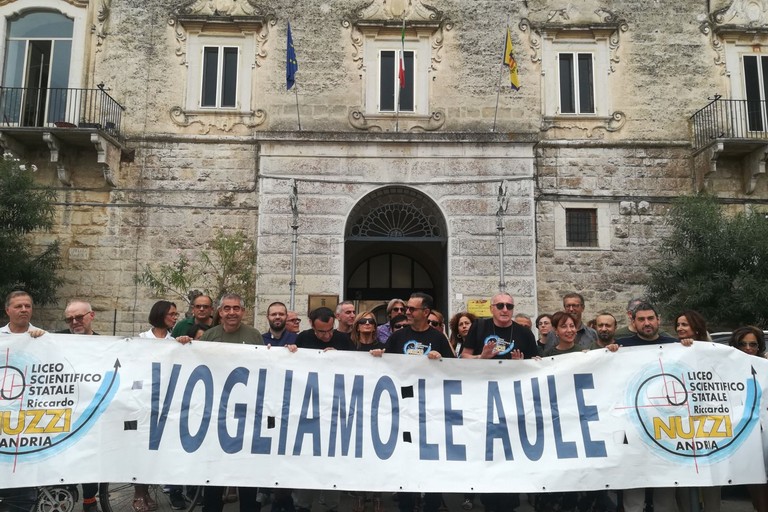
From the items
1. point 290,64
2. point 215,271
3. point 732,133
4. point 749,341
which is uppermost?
point 290,64

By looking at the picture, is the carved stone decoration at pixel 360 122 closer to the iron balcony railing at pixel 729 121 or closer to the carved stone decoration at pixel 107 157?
the carved stone decoration at pixel 107 157

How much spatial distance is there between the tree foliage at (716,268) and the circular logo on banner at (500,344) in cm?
787

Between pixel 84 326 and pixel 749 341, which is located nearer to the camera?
pixel 749 341

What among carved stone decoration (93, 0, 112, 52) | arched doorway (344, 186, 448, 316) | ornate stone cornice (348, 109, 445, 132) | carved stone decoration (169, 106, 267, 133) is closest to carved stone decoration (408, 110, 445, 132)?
ornate stone cornice (348, 109, 445, 132)

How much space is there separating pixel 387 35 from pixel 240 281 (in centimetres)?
672

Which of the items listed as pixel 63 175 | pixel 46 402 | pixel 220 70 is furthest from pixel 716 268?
pixel 63 175

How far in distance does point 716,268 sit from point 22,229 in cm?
1407

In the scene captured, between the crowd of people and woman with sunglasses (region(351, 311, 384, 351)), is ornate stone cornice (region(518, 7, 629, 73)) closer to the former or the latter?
the crowd of people

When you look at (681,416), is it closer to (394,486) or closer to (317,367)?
(394,486)

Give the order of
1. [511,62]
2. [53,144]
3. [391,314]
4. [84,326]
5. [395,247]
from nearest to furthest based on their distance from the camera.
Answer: [84,326]
[391,314]
[511,62]
[53,144]
[395,247]

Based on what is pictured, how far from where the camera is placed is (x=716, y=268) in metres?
12.8

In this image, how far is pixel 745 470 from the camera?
5766mm

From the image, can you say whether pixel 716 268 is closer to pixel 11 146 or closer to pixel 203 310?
pixel 203 310

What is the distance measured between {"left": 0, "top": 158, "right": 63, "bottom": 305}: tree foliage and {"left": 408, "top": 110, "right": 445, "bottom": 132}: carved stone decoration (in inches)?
319
